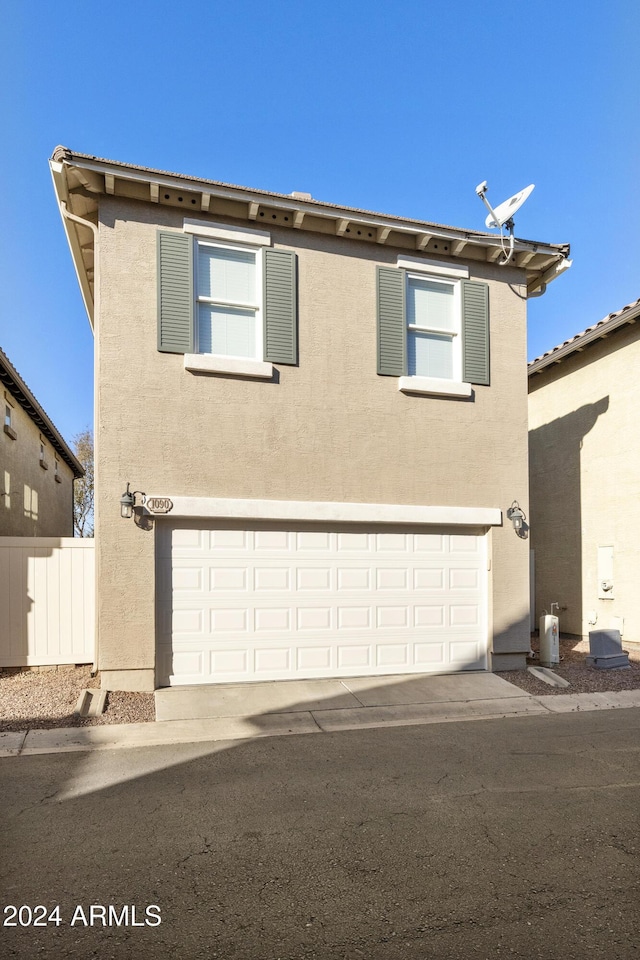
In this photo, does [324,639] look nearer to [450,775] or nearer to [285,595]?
[285,595]

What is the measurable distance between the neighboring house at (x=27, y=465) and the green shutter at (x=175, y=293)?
509cm

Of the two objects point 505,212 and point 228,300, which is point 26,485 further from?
point 505,212

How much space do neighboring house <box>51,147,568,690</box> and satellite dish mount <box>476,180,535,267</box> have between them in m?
0.21

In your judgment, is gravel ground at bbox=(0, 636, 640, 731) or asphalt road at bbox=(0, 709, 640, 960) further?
gravel ground at bbox=(0, 636, 640, 731)

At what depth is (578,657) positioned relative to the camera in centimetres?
1084

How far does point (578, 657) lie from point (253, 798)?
25.6ft

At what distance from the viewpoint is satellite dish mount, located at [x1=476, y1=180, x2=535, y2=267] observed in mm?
9672

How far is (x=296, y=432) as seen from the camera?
8859mm

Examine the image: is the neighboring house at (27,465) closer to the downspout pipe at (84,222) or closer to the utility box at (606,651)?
the downspout pipe at (84,222)

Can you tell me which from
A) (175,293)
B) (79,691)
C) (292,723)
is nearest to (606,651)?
(292,723)

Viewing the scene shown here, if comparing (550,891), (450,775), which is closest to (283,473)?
(450,775)

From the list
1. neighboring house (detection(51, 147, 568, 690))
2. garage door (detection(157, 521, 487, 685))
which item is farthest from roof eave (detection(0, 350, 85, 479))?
garage door (detection(157, 521, 487, 685))

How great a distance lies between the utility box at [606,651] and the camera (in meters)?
9.73

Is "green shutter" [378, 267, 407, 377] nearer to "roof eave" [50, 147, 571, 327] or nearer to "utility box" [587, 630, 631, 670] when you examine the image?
"roof eave" [50, 147, 571, 327]
